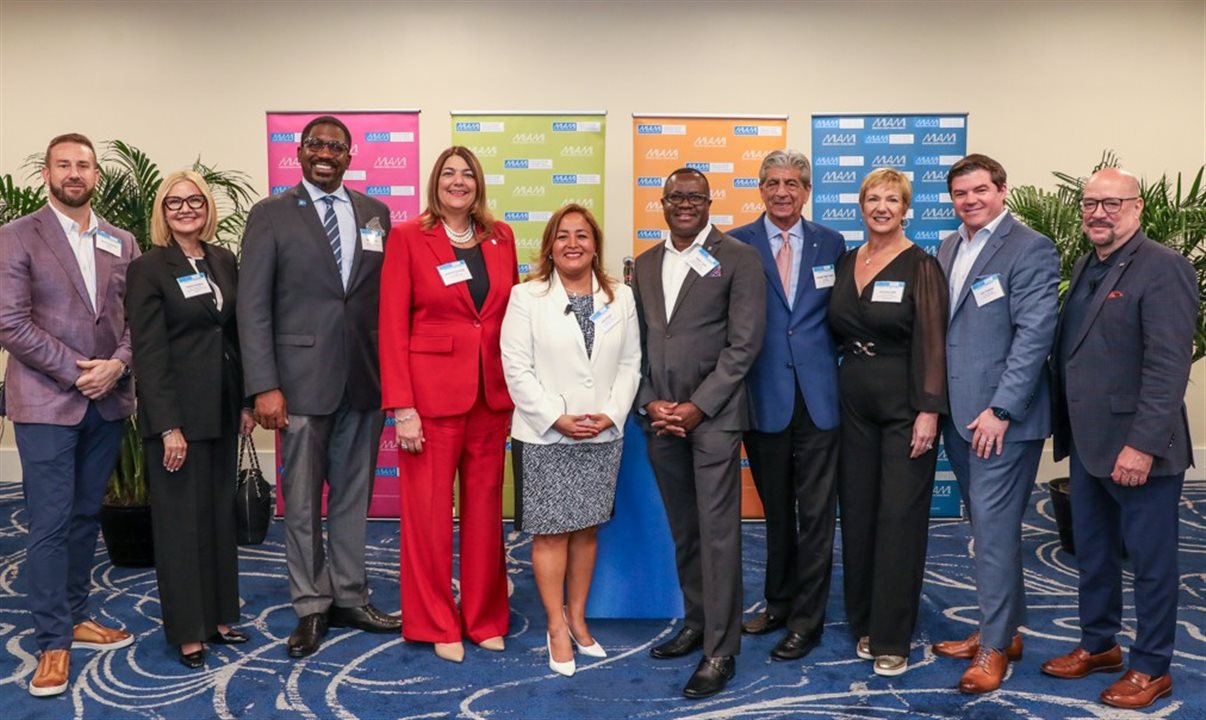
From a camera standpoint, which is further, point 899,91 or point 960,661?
point 899,91

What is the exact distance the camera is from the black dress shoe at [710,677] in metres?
3.09

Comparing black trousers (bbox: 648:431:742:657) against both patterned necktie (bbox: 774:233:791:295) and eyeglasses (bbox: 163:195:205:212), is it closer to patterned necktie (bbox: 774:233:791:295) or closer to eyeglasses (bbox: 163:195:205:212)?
patterned necktie (bbox: 774:233:791:295)

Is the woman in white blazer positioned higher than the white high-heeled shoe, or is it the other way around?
the woman in white blazer

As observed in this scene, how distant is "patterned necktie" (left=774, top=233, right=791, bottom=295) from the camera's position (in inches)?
136

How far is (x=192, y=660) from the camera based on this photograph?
3.34 metres

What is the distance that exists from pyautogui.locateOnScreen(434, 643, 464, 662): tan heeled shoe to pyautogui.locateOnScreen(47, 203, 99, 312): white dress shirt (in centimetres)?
174

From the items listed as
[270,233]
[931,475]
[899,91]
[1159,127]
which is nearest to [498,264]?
[270,233]

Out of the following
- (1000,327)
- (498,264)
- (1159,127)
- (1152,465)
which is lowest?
(1152,465)

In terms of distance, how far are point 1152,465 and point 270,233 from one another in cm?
309

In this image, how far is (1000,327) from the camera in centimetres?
306

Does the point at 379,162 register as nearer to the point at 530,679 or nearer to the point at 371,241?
the point at 371,241

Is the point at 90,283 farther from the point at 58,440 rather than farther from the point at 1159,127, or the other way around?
the point at 1159,127

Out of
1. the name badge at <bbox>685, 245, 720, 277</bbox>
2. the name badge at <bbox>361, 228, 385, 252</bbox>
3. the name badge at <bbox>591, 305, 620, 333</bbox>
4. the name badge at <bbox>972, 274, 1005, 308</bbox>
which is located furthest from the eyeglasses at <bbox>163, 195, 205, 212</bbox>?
the name badge at <bbox>972, 274, 1005, 308</bbox>

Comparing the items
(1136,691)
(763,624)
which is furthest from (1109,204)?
(763,624)
